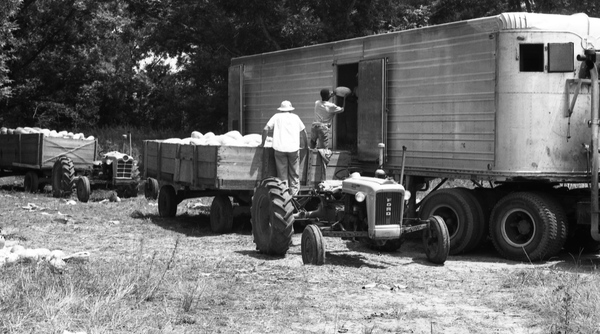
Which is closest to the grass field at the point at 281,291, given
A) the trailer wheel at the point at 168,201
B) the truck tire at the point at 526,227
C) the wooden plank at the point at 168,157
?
the truck tire at the point at 526,227

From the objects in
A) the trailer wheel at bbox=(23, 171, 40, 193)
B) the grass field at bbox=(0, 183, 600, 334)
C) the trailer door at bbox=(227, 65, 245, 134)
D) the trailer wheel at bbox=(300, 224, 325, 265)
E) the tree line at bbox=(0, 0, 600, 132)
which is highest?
the tree line at bbox=(0, 0, 600, 132)

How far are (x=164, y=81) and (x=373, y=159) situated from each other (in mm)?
24266

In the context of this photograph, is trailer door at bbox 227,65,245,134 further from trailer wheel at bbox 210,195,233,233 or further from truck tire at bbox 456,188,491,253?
truck tire at bbox 456,188,491,253

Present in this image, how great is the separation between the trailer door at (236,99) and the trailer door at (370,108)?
16.1ft

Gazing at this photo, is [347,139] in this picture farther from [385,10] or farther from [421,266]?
[385,10]

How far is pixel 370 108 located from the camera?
50.9 feet

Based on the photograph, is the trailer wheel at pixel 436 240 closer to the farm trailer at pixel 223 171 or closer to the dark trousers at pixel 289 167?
the dark trousers at pixel 289 167

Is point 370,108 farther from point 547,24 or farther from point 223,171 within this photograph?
point 547,24

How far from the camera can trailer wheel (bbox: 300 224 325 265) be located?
1123 cm

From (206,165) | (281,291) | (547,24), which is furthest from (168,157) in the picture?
(281,291)

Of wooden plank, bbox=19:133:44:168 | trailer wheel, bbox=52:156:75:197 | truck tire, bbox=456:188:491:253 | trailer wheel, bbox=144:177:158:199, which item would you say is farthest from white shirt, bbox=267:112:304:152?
wooden plank, bbox=19:133:44:168

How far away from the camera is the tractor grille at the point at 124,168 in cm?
2052

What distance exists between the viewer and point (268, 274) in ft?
34.5

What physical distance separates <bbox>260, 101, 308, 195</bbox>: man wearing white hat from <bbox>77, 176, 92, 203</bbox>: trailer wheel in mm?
6574
